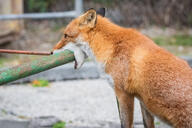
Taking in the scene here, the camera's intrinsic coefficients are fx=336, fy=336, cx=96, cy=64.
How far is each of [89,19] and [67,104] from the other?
2259mm

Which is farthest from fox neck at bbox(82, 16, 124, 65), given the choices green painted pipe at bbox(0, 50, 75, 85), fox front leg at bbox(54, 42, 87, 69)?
green painted pipe at bbox(0, 50, 75, 85)

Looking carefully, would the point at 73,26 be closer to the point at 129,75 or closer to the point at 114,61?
the point at 114,61

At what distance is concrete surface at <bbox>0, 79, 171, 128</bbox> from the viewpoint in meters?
5.38

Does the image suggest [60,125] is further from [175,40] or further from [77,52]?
[175,40]

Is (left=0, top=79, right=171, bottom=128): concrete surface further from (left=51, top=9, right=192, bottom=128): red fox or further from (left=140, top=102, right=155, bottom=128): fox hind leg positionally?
(left=51, top=9, right=192, bottom=128): red fox

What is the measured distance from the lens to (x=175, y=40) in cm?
1034

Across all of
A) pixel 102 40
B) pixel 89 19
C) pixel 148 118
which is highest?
pixel 89 19

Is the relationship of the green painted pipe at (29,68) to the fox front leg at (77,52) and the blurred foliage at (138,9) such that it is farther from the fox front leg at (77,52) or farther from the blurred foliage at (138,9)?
the blurred foliage at (138,9)

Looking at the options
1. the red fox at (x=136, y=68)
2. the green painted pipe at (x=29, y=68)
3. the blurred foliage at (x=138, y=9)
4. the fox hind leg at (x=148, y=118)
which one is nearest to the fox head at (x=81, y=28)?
the red fox at (x=136, y=68)

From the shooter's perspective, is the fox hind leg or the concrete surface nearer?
the fox hind leg

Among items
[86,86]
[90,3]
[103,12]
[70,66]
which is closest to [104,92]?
[86,86]

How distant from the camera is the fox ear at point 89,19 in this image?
426 cm

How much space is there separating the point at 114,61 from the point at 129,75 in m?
0.29

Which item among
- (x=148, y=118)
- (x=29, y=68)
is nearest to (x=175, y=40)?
(x=148, y=118)
